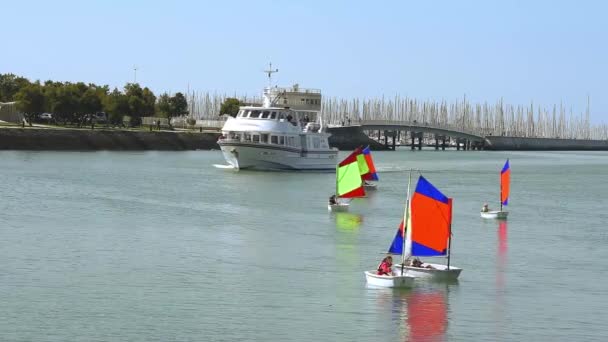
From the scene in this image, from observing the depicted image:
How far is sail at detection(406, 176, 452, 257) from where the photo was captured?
3572 cm

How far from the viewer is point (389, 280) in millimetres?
34969

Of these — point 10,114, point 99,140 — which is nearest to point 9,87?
point 10,114

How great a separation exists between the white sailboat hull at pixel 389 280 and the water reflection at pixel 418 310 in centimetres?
21

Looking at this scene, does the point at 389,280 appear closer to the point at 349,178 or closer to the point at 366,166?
the point at 349,178

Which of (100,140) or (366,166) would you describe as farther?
(100,140)

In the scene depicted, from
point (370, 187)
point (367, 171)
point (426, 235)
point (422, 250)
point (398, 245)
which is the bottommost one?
point (370, 187)

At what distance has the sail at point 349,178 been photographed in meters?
62.2

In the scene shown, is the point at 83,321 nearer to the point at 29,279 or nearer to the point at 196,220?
the point at 29,279

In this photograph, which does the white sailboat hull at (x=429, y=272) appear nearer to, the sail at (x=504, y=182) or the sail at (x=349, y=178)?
the sail at (x=504, y=182)

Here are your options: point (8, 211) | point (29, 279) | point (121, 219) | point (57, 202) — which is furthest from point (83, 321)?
point (57, 202)

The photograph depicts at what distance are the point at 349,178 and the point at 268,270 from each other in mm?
24054

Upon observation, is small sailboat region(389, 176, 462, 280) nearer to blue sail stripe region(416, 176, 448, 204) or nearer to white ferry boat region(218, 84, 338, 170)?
blue sail stripe region(416, 176, 448, 204)

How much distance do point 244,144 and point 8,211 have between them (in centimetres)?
4025

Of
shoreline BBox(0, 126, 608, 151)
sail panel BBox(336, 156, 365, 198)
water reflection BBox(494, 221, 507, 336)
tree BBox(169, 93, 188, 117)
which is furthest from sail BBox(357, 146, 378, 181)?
tree BBox(169, 93, 188, 117)
